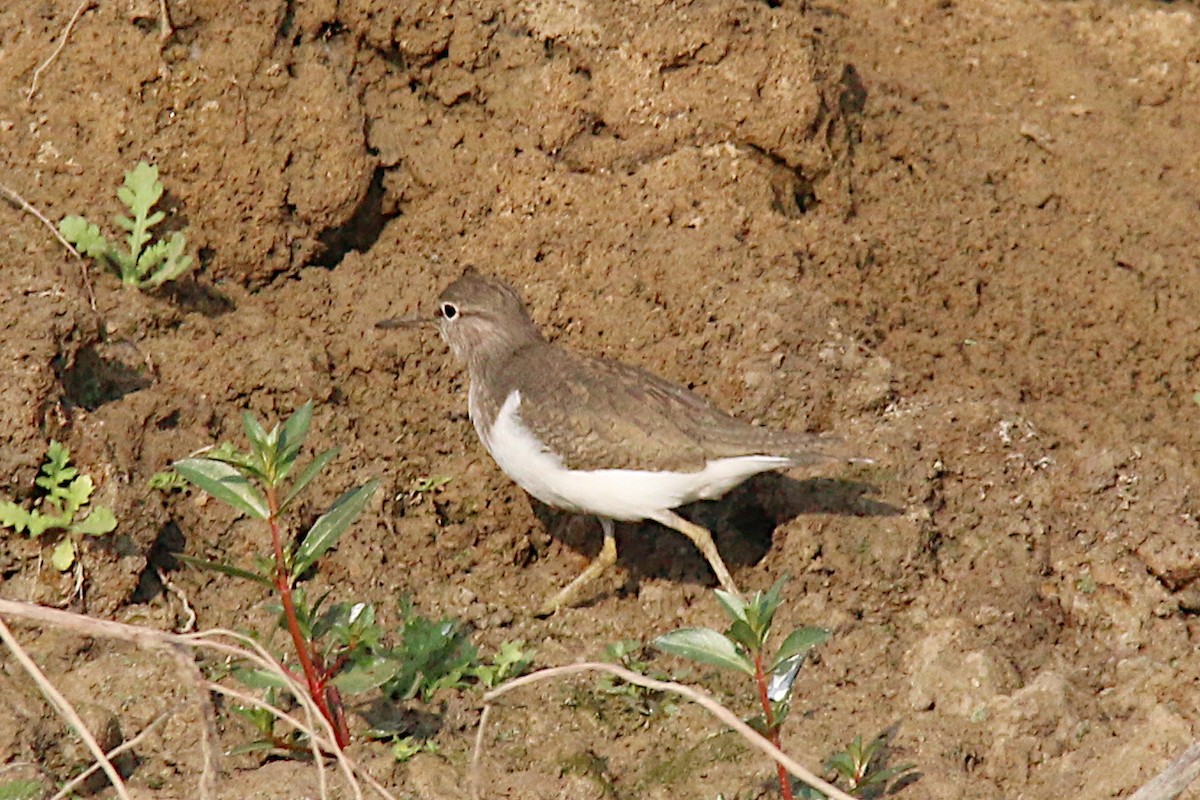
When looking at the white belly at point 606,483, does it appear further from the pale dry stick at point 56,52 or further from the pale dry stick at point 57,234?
the pale dry stick at point 56,52

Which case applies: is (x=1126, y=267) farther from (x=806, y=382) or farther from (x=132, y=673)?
(x=132, y=673)

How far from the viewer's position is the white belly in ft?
22.3

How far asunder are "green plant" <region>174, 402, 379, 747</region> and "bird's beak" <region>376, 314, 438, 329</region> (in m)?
1.81

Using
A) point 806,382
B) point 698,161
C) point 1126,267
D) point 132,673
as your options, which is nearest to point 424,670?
point 132,673

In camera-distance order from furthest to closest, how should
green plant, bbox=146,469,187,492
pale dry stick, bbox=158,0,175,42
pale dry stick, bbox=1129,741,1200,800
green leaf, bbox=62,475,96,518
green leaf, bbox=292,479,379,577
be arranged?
pale dry stick, bbox=158,0,175,42
green plant, bbox=146,469,187,492
green leaf, bbox=62,475,96,518
green leaf, bbox=292,479,379,577
pale dry stick, bbox=1129,741,1200,800

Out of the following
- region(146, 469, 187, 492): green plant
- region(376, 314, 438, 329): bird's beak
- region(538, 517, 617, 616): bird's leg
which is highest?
region(376, 314, 438, 329): bird's beak

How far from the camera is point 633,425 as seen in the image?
687cm

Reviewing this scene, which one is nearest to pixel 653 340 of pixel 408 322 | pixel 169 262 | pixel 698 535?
pixel 698 535

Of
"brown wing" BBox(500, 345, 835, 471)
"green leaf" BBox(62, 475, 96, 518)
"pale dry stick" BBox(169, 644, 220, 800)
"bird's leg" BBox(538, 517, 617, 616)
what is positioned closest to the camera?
"pale dry stick" BBox(169, 644, 220, 800)

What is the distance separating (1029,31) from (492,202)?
3.55m

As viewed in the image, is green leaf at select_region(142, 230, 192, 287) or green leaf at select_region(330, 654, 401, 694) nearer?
green leaf at select_region(330, 654, 401, 694)

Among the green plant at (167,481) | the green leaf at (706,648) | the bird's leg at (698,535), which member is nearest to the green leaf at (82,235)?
the green plant at (167,481)

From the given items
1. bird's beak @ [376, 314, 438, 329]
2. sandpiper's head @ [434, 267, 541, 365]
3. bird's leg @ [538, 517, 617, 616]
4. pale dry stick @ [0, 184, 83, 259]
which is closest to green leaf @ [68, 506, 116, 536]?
pale dry stick @ [0, 184, 83, 259]

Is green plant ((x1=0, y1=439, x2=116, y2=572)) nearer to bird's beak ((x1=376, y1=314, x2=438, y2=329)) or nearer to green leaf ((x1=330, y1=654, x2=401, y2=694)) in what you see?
green leaf ((x1=330, y1=654, x2=401, y2=694))
